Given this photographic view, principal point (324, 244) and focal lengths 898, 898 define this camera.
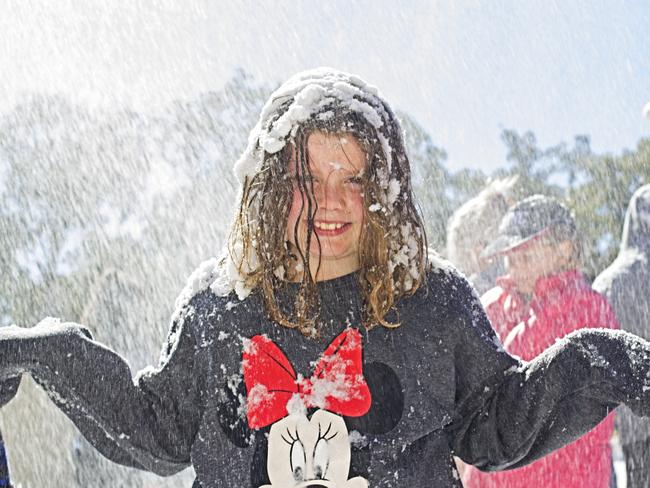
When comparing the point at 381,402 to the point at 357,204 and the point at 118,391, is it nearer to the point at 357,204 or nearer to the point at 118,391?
the point at 357,204

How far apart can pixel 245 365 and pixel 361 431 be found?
312 mm

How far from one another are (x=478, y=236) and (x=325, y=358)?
255 cm

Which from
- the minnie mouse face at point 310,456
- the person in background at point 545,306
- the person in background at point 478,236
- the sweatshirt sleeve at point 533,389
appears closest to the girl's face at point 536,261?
the person in background at point 545,306

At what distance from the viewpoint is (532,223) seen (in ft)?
13.0

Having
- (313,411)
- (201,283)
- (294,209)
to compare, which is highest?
(294,209)

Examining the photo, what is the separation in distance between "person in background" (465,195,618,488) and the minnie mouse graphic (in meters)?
1.73

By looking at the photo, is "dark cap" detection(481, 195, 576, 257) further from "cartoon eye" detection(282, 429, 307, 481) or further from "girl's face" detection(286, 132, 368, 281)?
"cartoon eye" detection(282, 429, 307, 481)

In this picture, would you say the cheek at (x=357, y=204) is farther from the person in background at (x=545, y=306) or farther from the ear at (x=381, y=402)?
the person in background at (x=545, y=306)

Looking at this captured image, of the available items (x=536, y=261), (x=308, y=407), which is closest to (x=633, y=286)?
(x=536, y=261)

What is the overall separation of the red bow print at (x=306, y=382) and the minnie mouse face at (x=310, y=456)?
41 millimetres

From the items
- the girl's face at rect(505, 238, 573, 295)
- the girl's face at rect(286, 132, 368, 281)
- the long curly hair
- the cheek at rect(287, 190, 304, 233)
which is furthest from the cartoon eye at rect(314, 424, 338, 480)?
the girl's face at rect(505, 238, 573, 295)

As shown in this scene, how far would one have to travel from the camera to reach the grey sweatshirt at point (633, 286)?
3.95 metres

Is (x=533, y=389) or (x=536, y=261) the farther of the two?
(x=536, y=261)

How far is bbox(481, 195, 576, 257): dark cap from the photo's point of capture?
3928 mm
